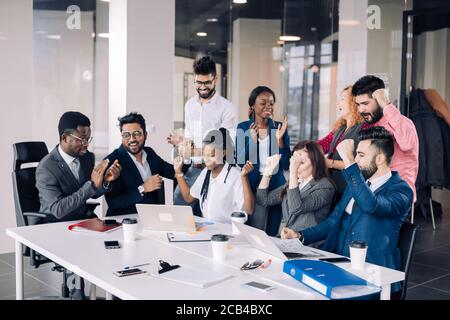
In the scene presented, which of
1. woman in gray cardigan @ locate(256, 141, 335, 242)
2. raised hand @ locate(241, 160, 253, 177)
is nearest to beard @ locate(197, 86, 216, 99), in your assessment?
raised hand @ locate(241, 160, 253, 177)

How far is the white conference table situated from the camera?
7.03 ft

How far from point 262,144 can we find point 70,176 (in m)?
1.61

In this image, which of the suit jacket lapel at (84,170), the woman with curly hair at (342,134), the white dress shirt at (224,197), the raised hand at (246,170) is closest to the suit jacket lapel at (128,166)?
the suit jacket lapel at (84,170)

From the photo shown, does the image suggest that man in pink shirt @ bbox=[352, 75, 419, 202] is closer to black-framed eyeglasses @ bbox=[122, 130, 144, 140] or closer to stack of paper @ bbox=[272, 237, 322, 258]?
stack of paper @ bbox=[272, 237, 322, 258]

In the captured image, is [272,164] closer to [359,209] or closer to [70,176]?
[359,209]

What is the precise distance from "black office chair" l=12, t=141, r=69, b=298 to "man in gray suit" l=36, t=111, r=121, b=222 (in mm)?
108

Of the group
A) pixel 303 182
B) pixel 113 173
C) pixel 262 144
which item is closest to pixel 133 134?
pixel 113 173

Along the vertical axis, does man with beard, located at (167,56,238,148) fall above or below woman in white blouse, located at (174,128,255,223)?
above

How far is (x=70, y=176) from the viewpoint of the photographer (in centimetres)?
397

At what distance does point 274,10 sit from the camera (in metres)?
6.48

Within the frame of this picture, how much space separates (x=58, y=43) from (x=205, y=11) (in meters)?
1.68

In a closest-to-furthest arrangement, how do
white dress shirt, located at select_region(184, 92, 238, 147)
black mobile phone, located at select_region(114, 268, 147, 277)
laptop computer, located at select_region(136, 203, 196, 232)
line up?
black mobile phone, located at select_region(114, 268, 147, 277)
laptop computer, located at select_region(136, 203, 196, 232)
white dress shirt, located at select_region(184, 92, 238, 147)
